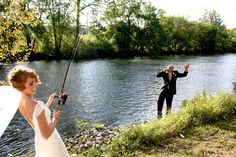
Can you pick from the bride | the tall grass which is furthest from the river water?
the bride

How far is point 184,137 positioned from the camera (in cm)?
947

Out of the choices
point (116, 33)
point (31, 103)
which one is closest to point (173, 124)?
point (31, 103)

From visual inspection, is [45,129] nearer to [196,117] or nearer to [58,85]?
[196,117]

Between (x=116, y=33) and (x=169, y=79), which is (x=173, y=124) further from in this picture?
(x=116, y=33)

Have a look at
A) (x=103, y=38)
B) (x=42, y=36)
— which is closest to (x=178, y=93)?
(x=42, y=36)

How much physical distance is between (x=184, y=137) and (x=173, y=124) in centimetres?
77

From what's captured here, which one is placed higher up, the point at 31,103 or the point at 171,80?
the point at 31,103

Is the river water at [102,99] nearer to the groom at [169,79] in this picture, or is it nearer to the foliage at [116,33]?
the groom at [169,79]

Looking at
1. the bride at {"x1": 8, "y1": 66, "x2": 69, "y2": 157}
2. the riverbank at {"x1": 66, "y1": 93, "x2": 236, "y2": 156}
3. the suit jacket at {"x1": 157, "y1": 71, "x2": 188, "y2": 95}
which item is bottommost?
the riverbank at {"x1": 66, "y1": 93, "x2": 236, "y2": 156}

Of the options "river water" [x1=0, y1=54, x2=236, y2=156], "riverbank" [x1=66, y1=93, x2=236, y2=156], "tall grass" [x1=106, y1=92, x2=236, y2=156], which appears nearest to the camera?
"riverbank" [x1=66, y1=93, x2=236, y2=156]

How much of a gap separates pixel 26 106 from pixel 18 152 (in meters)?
8.51

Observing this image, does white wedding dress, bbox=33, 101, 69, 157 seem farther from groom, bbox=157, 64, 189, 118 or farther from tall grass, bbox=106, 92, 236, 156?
groom, bbox=157, 64, 189, 118

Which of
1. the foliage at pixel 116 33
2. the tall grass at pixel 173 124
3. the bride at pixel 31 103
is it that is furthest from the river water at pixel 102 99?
the foliage at pixel 116 33

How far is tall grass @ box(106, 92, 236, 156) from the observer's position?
8844 mm
